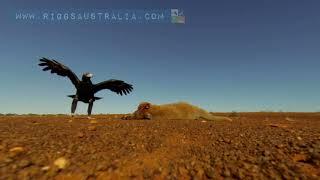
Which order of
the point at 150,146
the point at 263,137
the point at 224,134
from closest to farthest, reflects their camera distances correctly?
the point at 150,146 < the point at 263,137 < the point at 224,134

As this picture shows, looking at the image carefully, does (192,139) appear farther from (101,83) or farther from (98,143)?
(101,83)

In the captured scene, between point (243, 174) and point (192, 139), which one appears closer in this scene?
point (243, 174)

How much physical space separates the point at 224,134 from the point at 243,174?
1.96 meters

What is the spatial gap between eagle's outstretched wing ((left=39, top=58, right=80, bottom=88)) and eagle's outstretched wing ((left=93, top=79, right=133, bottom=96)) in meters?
0.90

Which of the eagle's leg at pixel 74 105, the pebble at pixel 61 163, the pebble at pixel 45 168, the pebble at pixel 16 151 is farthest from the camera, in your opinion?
the eagle's leg at pixel 74 105

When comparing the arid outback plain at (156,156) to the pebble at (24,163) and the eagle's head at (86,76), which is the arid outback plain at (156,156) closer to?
the pebble at (24,163)

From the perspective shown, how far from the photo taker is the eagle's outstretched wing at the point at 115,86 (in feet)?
42.1

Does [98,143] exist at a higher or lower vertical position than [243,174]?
higher

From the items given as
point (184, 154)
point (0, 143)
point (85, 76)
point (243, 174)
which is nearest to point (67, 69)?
point (85, 76)

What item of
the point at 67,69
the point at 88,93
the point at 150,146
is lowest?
the point at 150,146

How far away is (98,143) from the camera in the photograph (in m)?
4.55

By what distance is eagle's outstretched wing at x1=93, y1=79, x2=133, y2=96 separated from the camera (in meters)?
12.8

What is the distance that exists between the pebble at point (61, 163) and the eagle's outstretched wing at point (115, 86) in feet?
29.7

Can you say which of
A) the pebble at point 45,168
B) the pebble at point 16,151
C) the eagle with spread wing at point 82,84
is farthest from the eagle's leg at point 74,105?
the pebble at point 45,168
